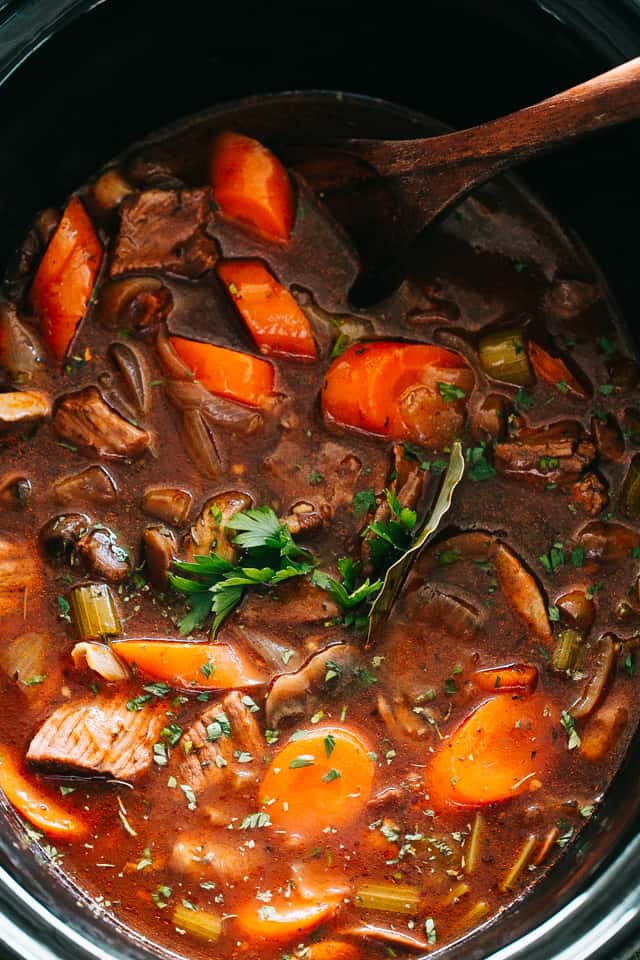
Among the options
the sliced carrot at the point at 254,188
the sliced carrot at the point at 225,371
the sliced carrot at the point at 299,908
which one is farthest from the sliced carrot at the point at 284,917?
the sliced carrot at the point at 254,188

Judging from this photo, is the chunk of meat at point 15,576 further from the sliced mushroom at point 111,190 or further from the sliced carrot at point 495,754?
the sliced carrot at point 495,754

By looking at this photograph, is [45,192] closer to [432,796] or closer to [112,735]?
[112,735]

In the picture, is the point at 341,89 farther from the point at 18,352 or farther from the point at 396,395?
the point at 18,352

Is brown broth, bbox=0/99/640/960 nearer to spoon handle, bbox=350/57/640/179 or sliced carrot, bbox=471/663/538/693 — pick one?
sliced carrot, bbox=471/663/538/693

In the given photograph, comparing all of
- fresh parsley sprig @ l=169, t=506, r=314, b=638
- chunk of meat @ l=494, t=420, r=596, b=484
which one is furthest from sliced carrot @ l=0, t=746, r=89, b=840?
chunk of meat @ l=494, t=420, r=596, b=484

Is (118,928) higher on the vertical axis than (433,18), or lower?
lower

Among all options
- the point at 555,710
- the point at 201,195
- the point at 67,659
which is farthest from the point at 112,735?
the point at 201,195
